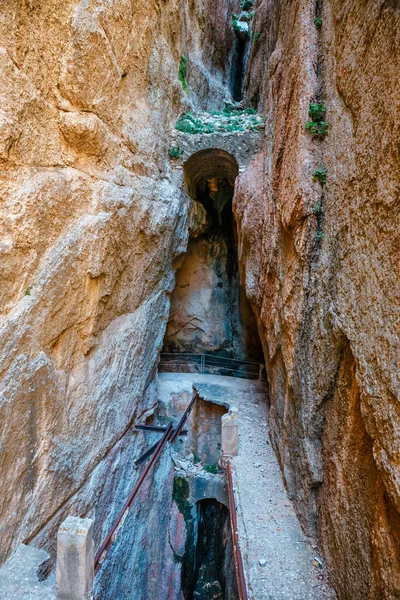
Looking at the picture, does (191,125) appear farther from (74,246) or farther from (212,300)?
(212,300)

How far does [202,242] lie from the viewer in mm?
15398

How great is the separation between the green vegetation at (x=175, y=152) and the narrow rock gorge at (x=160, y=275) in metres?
0.24

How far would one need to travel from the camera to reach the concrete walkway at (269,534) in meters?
4.49

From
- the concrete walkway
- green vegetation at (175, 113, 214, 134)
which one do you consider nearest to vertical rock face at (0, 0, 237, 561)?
green vegetation at (175, 113, 214, 134)

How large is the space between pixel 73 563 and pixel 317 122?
7.05 m

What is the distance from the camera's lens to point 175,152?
10461 millimetres

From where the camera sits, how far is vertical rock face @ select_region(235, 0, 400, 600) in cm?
323

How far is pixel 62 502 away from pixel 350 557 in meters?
4.26

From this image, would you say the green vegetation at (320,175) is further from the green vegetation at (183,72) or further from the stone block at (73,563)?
the green vegetation at (183,72)

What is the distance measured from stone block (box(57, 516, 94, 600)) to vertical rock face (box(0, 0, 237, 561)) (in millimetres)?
889

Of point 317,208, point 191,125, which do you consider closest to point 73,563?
→ point 317,208

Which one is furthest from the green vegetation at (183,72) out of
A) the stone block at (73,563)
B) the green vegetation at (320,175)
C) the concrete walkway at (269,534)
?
the stone block at (73,563)

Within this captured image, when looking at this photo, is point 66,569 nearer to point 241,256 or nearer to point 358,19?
point 358,19

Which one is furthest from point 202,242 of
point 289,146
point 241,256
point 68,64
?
point 68,64
